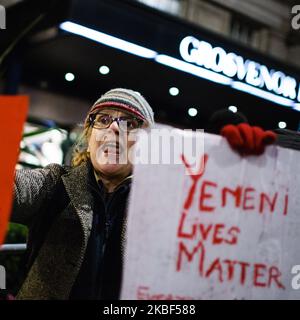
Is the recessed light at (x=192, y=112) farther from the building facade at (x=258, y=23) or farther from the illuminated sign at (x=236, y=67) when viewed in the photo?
the building facade at (x=258, y=23)

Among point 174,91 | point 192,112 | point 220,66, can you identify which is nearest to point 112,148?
point 220,66

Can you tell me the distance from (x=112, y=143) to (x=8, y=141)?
351 millimetres

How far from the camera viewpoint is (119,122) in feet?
4.51

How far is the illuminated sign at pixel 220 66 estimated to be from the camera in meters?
5.09

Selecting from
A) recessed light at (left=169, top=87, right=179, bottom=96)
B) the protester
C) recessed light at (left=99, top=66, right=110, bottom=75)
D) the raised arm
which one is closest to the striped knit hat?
the protester

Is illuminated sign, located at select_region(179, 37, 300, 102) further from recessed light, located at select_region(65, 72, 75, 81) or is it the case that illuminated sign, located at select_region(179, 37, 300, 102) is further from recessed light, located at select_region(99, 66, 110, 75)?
recessed light, located at select_region(65, 72, 75, 81)

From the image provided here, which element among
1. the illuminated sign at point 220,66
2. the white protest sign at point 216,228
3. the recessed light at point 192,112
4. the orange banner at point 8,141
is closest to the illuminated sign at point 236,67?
the illuminated sign at point 220,66

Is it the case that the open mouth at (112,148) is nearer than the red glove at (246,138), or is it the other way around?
the red glove at (246,138)

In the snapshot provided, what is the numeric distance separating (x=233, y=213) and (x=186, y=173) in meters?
0.17

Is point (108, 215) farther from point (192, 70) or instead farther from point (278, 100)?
point (278, 100)

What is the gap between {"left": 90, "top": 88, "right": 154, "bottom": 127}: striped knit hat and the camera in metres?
1.40

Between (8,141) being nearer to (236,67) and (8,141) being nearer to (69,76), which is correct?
(236,67)

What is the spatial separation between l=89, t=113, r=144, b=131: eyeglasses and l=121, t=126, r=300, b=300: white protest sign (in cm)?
33
